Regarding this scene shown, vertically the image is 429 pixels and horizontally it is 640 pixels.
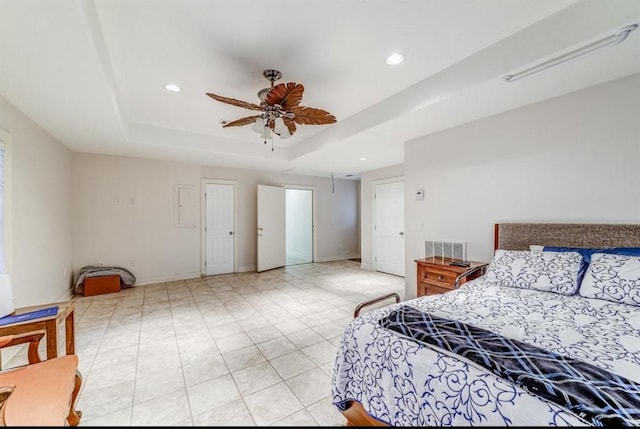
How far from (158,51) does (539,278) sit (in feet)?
12.2

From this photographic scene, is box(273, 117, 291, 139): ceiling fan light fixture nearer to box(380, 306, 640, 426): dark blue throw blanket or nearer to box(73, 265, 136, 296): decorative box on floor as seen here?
box(380, 306, 640, 426): dark blue throw blanket

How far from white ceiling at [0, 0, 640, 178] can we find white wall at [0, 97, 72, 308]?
0.87 feet

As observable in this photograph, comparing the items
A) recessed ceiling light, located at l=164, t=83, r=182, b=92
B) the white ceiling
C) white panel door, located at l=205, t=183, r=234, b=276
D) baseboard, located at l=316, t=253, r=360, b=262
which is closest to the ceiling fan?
the white ceiling

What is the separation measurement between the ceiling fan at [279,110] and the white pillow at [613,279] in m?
2.46

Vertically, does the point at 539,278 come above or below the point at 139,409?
above

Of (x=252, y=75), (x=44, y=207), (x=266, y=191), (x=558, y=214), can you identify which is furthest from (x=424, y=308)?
(x=266, y=191)

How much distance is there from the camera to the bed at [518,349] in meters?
0.92

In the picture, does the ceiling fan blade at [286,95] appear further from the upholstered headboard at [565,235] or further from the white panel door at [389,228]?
the white panel door at [389,228]

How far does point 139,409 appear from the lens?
1.72m

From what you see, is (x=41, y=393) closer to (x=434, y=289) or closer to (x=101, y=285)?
(x=434, y=289)

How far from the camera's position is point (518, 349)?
1159 millimetres

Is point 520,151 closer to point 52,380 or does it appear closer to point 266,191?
point 52,380

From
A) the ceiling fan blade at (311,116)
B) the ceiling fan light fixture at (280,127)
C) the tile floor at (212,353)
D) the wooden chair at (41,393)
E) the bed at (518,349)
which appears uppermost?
the ceiling fan blade at (311,116)

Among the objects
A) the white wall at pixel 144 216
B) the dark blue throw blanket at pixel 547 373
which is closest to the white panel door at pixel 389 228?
the white wall at pixel 144 216
